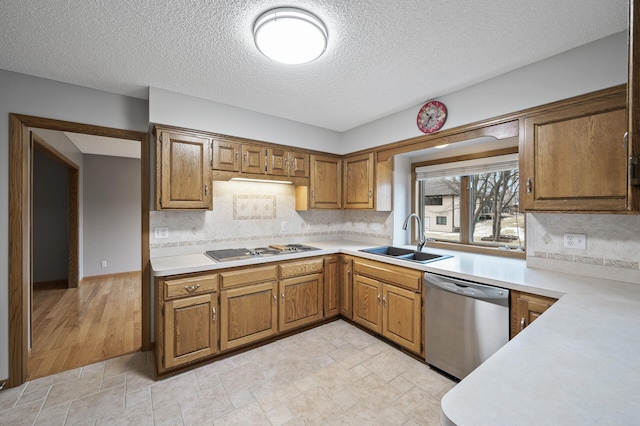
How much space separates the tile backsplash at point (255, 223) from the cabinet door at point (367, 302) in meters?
0.72

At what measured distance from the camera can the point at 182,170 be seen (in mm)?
2521

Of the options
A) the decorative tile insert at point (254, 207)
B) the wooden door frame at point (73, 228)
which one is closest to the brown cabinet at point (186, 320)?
the decorative tile insert at point (254, 207)

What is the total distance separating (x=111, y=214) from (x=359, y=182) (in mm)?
4832

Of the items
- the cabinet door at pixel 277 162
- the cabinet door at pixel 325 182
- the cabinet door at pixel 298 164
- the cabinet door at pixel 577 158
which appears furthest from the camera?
the cabinet door at pixel 325 182

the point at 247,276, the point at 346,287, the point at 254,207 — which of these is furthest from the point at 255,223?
the point at 346,287

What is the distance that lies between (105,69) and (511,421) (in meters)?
2.96

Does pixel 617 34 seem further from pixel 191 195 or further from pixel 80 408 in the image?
pixel 80 408

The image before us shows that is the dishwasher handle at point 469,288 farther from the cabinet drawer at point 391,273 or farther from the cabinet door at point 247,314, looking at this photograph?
the cabinet door at point 247,314

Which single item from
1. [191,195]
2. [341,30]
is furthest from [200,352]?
[341,30]

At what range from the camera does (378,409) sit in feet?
6.03

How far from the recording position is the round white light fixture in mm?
1467

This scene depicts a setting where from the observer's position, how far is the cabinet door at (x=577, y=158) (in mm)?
1643

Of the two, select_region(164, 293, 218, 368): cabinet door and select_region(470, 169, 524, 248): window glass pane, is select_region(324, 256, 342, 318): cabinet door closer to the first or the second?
select_region(164, 293, 218, 368): cabinet door

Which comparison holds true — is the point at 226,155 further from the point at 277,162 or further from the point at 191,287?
the point at 191,287
